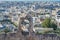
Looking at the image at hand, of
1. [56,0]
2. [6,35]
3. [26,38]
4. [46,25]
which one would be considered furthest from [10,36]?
[56,0]

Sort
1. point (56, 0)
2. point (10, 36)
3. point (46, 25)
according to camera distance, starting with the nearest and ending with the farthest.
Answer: point (10, 36) < point (46, 25) < point (56, 0)

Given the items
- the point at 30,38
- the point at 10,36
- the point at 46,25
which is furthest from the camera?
the point at 46,25

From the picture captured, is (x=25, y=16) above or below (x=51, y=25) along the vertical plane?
above

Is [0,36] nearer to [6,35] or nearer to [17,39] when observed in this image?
[6,35]

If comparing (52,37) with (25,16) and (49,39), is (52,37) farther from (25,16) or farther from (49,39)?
(25,16)

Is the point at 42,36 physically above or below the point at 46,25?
above

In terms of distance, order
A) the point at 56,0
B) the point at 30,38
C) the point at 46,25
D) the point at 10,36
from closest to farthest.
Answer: the point at 30,38 → the point at 10,36 → the point at 46,25 → the point at 56,0

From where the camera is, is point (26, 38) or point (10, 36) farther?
point (10, 36)

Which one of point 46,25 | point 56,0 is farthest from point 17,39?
point 56,0

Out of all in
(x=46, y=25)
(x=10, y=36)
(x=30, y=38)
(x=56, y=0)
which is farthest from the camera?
(x=56, y=0)
